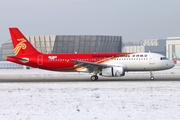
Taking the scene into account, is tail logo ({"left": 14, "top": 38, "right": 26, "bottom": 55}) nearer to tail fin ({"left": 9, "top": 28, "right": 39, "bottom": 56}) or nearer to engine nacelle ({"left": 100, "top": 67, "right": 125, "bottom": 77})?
tail fin ({"left": 9, "top": 28, "right": 39, "bottom": 56})

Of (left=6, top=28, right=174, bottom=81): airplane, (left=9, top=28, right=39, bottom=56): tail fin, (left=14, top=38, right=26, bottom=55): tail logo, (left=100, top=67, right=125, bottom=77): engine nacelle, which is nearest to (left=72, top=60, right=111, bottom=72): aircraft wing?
(left=6, top=28, right=174, bottom=81): airplane

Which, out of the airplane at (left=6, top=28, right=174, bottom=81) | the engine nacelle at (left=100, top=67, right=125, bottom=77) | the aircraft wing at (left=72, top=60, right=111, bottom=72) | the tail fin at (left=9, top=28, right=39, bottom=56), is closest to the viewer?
the engine nacelle at (left=100, top=67, right=125, bottom=77)

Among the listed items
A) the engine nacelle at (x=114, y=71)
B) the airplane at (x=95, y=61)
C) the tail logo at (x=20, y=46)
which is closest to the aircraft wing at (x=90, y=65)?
the airplane at (x=95, y=61)

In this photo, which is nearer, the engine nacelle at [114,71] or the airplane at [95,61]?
the engine nacelle at [114,71]

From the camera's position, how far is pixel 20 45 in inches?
1618

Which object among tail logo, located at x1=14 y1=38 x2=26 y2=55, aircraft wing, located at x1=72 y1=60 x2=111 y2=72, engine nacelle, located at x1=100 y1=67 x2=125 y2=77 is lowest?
engine nacelle, located at x1=100 y1=67 x2=125 y2=77

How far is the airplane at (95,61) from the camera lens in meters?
38.0

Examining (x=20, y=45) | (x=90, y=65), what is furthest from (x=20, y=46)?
(x=90, y=65)

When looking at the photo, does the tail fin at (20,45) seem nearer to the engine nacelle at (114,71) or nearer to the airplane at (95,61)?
the airplane at (95,61)

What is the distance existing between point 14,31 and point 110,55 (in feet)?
37.8

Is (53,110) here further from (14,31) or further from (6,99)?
(14,31)

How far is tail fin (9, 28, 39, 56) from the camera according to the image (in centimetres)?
4106

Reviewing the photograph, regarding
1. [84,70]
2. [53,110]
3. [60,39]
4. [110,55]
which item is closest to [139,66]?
[110,55]

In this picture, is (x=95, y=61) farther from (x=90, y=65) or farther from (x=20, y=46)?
(x=20, y=46)
